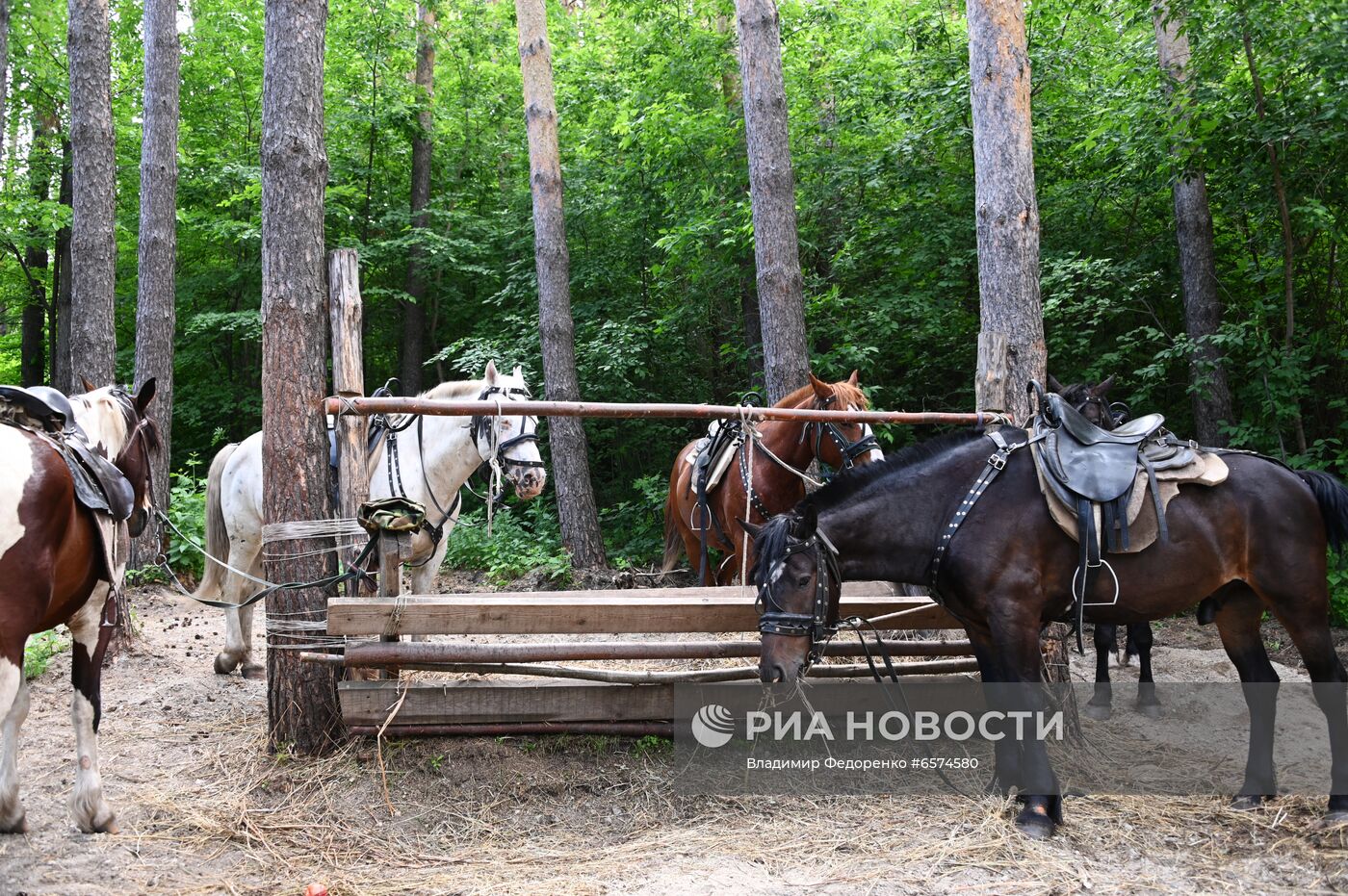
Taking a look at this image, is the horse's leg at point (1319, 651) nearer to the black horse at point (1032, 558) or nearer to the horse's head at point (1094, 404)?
the black horse at point (1032, 558)

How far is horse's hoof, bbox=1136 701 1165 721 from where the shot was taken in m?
5.89

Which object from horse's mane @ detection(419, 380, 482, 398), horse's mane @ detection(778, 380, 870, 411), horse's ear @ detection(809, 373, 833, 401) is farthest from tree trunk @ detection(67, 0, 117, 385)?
horse's ear @ detection(809, 373, 833, 401)

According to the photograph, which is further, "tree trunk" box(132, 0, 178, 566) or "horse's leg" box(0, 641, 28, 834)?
"tree trunk" box(132, 0, 178, 566)

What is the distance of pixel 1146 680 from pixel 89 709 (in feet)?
20.7

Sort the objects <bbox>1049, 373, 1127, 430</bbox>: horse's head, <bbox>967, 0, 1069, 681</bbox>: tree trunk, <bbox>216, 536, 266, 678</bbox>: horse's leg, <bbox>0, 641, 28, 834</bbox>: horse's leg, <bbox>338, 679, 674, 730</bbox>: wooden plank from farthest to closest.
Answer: <bbox>216, 536, 266, 678</bbox>: horse's leg → <bbox>1049, 373, 1127, 430</bbox>: horse's head → <bbox>967, 0, 1069, 681</bbox>: tree trunk → <bbox>338, 679, 674, 730</bbox>: wooden plank → <bbox>0, 641, 28, 834</bbox>: horse's leg

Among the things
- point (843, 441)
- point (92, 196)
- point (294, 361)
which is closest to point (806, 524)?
point (843, 441)

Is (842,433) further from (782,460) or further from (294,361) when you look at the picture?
(294,361)

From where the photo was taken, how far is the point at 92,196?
29.1ft

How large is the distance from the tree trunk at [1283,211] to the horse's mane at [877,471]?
5.74 m

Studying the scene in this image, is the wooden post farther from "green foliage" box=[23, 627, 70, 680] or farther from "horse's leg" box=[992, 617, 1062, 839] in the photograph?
"horse's leg" box=[992, 617, 1062, 839]

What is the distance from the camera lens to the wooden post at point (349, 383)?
4547mm

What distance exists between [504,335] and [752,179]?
219 inches

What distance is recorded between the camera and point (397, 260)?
1405cm

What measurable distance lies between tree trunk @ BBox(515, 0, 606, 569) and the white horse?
13.8 ft
